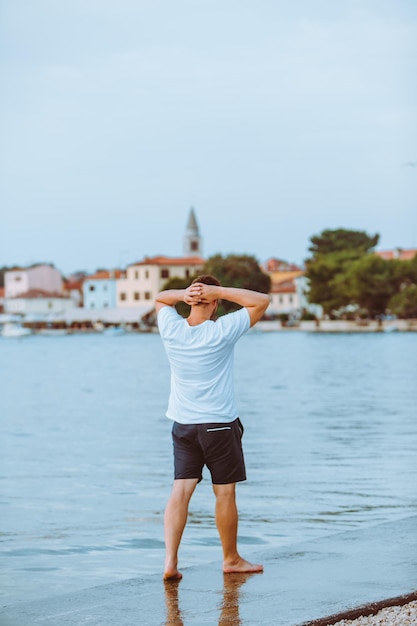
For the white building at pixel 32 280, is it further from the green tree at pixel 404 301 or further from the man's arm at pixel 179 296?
the man's arm at pixel 179 296

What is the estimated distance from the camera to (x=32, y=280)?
185 m

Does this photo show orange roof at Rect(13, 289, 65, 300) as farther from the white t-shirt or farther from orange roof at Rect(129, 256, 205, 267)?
the white t-shirt

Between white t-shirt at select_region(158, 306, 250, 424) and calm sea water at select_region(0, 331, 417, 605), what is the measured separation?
2.78 meters

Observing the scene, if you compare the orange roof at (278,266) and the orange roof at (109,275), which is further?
the orange roof at (278,266)

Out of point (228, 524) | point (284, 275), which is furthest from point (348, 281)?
point (228, 524)

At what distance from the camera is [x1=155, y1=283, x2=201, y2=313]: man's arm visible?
249 inches

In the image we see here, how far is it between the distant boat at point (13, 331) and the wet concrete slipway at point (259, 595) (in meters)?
170

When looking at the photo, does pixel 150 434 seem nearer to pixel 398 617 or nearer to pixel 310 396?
pixel 310 396

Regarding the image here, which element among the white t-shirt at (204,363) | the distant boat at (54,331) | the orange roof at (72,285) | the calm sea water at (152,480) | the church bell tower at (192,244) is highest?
the church bell tower at (192,244)

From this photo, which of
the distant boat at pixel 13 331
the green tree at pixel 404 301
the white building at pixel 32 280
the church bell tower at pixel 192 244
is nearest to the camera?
the green tree at pixel 404 301

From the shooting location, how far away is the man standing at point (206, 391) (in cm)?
636

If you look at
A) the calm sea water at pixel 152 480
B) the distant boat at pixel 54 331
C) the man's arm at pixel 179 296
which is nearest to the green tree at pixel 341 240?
the distant boat at pixel 54 331

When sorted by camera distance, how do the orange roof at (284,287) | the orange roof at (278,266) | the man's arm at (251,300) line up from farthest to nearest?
the orange roof at (278,266) < the orange roof at (284,287) < the man's arm at (251,300)

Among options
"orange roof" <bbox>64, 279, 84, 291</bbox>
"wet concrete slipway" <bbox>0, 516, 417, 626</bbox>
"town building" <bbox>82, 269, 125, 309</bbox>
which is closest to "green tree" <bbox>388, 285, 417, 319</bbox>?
"town building" <bbox>82, 269, 125, 309</bbox>
